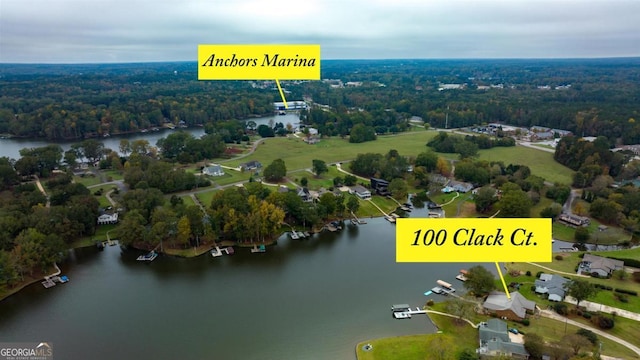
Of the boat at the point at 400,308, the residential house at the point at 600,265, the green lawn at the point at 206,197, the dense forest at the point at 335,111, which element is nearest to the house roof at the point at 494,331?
the boat at the point at 400,308

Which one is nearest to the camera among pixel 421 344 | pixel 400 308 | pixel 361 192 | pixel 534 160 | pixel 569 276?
pixel 421 344

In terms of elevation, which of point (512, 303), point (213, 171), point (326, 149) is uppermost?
point (326, 149)

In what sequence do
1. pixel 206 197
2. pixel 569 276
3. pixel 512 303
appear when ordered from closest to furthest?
pixel 512 303
pixel 569 276
pixel 206 197

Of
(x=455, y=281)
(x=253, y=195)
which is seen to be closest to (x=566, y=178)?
(x=455, y=281)

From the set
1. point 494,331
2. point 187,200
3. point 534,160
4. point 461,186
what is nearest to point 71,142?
point 187,200

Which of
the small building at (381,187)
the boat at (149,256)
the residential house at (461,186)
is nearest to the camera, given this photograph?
the boat at (149,256)

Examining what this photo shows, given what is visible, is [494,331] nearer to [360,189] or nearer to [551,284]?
[551,284]

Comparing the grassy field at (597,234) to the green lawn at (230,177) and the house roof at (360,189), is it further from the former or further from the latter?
the green lawn at (230,177)

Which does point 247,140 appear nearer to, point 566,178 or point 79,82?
point 566,178
